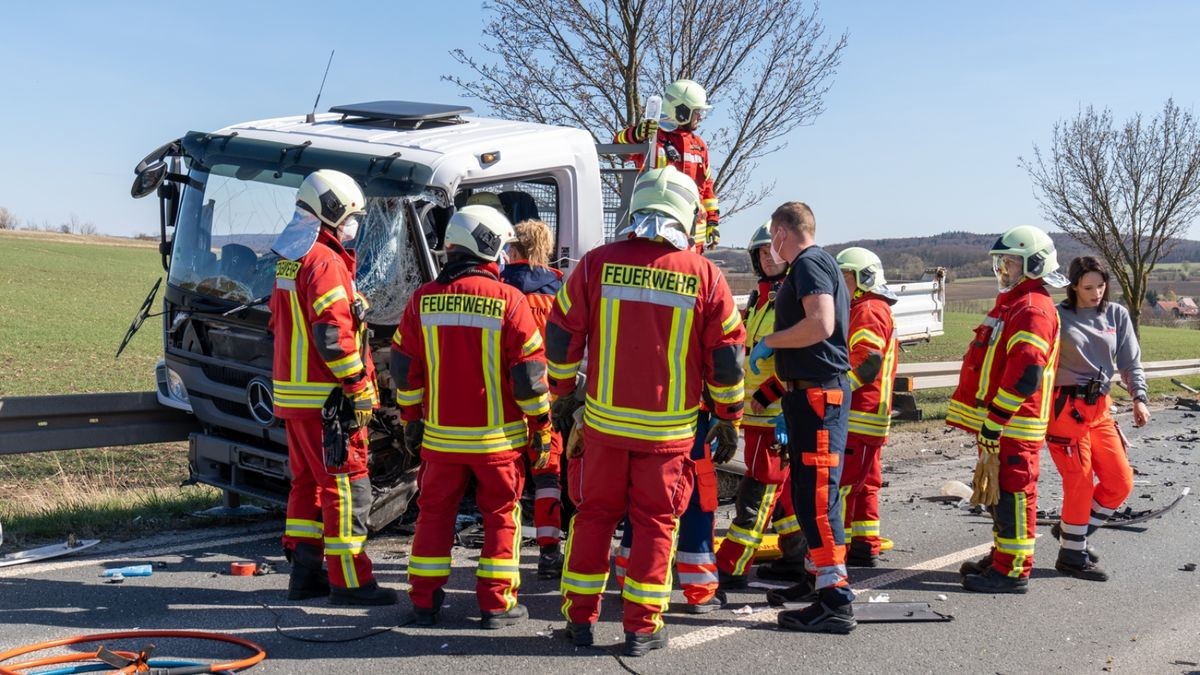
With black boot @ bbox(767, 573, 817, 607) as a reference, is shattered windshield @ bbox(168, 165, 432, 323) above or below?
above

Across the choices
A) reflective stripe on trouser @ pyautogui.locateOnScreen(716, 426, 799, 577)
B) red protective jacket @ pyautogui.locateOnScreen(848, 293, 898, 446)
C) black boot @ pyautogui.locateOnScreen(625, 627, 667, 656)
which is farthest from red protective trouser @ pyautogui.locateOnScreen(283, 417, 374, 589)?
red protective jacket @ pyautogui.locateOnScreen(848, 293, 898, 446)

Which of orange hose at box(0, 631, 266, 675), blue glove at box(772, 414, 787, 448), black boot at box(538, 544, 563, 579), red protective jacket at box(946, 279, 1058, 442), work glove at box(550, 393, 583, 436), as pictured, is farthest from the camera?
work glove at box(550, 393, 583, 436)

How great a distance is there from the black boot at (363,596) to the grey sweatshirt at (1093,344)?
408 centimetres

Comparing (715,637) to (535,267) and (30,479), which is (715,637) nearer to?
(535,267)

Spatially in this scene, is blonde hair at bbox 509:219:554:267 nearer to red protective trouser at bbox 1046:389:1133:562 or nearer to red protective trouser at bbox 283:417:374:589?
red protective trouser at bbox 283:417:374:589

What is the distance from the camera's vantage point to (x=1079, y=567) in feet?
21.1

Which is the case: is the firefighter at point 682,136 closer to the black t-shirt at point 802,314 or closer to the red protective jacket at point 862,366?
the red protective jacket at point 862,366

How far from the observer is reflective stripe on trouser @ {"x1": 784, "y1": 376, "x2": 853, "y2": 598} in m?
5.28

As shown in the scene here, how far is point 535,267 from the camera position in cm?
609

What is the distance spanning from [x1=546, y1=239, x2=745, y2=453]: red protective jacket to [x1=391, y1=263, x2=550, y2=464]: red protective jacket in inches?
9.6

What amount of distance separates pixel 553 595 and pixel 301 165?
2971mm

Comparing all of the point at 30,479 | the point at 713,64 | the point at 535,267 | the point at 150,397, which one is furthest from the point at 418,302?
the point at 713,64

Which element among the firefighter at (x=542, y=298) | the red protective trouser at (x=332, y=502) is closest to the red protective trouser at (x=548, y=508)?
the firefighter at (x=542, y=298)

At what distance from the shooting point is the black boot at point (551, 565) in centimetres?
616
